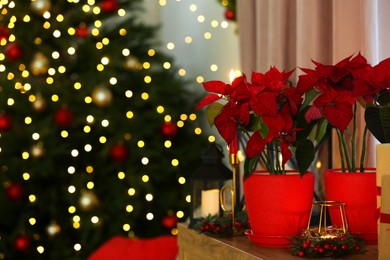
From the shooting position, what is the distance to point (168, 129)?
3230 mm

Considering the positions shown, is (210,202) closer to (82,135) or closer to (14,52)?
(82,135)

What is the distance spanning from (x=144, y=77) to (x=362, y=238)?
2.21m

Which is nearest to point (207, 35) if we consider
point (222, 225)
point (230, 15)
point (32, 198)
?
point (230, 15)

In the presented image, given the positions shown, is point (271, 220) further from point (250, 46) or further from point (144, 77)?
point (144, 77)

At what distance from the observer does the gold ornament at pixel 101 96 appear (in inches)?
126

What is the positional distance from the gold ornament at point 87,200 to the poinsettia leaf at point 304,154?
211 centimetres

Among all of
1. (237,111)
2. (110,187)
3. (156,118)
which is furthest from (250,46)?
(237,111)

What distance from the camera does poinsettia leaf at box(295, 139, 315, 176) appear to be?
3.92 feet

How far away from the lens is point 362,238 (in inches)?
47.3

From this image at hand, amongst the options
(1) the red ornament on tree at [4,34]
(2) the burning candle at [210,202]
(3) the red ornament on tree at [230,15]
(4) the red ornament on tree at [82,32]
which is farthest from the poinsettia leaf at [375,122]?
(1) the red ornament on tree at [4,34]

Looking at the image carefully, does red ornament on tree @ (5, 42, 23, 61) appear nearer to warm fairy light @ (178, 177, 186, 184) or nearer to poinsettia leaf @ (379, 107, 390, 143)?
warm fairy light @ (178, 177, 186, 184)

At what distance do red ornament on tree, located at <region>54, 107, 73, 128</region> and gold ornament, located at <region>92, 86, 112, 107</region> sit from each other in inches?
5.2

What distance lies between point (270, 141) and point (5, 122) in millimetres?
2260

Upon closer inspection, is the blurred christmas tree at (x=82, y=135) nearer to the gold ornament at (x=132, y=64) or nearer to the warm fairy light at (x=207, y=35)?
the gold ornament at (x=132, y=64)
